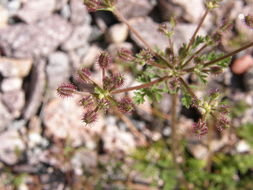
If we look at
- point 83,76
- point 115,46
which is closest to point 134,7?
point 115,46

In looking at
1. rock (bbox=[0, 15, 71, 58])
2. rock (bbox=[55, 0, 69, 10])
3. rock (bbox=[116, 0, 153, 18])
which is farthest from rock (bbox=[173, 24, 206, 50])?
rock (bbox=[55, 0, 69, 10])

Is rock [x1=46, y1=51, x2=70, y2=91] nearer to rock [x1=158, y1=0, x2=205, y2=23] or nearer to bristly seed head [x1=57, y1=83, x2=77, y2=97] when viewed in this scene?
rock [x1=158, y1=0, x2=205, y2=23]

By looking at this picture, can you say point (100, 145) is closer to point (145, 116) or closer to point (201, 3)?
point (145, 116)

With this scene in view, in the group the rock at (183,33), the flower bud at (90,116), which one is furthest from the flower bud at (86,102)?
the rock at (183,33)

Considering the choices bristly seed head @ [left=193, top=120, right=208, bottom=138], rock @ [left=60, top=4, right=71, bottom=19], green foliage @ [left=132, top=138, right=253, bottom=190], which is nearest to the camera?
bristly seed head @ [left=193, top=120, right=208, bottom=138]

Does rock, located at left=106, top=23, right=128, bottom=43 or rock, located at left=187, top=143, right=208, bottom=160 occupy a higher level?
rock, located at left=106, top=23, right=128, bottom=43

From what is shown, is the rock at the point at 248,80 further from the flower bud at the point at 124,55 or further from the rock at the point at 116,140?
the flower bud at the point at 124,55

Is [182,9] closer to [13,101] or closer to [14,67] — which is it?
[14,67]
